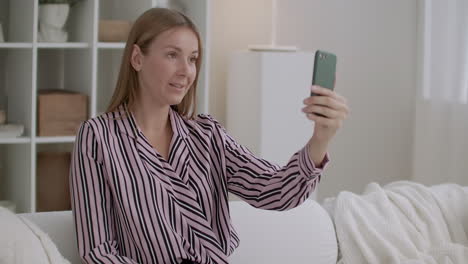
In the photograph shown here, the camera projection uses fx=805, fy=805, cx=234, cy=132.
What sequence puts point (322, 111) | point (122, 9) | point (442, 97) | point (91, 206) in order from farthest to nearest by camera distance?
point (442, 97), point (122, 9), point (91, 206), point (322, 111)

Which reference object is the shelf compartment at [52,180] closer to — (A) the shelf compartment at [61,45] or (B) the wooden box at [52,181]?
(B) the wooden box at [52,181]

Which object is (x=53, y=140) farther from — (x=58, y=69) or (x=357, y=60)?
(x=357, y=60)

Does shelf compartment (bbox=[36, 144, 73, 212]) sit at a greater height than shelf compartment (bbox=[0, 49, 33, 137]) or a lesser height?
lesser

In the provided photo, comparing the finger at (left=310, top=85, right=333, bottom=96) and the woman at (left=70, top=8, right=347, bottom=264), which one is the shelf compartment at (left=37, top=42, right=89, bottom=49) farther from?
the finger at (left=310, top=85, right=333, bottom=96)

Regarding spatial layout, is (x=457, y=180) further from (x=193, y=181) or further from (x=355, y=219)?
(x=193, y=181)

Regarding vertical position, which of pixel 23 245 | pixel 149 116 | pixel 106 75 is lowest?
pixel 23 245

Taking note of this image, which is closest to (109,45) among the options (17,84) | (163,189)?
(17,84)

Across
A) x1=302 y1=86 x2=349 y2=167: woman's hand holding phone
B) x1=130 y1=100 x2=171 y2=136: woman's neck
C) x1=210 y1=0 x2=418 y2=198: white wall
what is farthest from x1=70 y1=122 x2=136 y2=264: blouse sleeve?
x1=210 y1=0 x2=418 y2=198: white wall

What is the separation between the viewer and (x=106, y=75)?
13.0ft

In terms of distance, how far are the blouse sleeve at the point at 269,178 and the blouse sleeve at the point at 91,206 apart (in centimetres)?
33

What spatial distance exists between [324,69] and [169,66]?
40cm

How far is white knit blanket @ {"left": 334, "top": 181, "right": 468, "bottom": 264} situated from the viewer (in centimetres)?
227

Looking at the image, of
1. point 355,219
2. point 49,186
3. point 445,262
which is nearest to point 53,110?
point 49,186

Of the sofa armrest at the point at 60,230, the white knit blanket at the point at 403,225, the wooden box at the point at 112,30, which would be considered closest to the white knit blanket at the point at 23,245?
the sofa armrest at the point at 60,230
